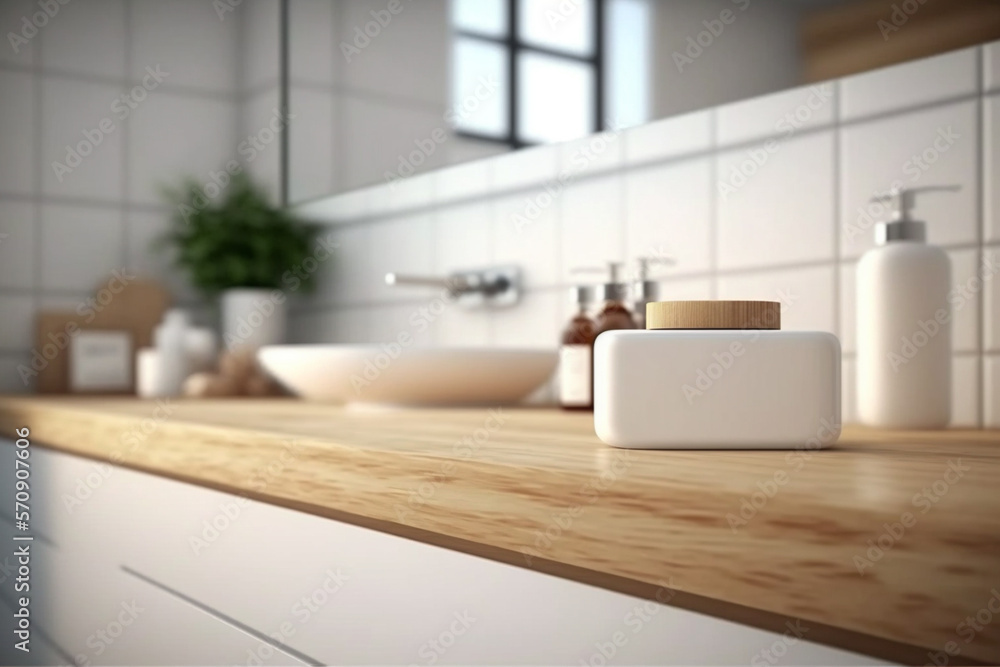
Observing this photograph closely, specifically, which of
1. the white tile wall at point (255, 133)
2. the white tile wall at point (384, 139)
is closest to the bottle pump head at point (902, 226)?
the white tile wall at point (384, 139)

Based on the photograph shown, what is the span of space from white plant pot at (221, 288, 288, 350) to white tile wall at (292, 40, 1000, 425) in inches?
21.4

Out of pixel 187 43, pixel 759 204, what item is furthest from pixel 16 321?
pixel 759 204

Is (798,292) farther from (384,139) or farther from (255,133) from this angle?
(255,133)

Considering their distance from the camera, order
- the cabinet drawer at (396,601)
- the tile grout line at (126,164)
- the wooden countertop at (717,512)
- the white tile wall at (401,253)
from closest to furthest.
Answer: the wooden countertop at (717,512) < the cabinet drawer at (396,601) < the white tile wall at (401,253) < the tile grout line at (126,164)

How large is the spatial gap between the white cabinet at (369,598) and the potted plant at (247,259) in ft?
3.47

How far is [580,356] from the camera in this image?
113cm

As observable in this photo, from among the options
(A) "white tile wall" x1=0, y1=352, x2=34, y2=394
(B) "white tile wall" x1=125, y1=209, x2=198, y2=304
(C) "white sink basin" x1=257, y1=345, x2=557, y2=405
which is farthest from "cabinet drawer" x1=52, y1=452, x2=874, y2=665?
(B) "white tile wall" x1=125, y1=209, x2=198, y2=304

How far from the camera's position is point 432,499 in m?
0.58

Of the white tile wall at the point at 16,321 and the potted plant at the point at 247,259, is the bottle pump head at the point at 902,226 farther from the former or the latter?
the white tile wall at the point at 16,321

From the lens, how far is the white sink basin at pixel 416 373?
124 cm

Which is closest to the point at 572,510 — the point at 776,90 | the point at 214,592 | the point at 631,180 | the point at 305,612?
the point at 305,612

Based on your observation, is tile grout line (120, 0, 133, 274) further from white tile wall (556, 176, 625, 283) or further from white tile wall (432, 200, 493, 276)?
white tile wall (556, 176, 625, 283)

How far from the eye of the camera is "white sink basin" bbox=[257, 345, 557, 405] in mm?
1240

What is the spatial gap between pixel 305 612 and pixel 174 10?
200 cm
